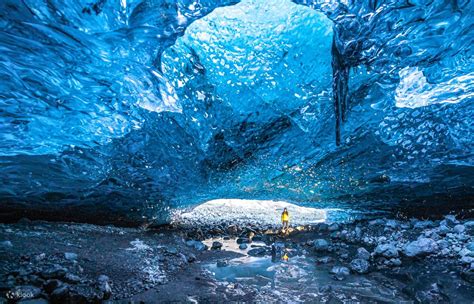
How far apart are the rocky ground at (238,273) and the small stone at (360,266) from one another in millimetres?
16

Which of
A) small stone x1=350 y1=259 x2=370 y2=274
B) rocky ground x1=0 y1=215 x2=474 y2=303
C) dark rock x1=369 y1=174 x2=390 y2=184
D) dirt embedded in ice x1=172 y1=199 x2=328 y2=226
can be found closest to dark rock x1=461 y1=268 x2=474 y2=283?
rocky ground x1=0 y1=215 x2=474 y2=303

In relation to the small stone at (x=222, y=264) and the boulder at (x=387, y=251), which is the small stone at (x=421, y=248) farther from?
the small stone at (x=222, y=264)

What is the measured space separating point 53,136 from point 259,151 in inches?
166

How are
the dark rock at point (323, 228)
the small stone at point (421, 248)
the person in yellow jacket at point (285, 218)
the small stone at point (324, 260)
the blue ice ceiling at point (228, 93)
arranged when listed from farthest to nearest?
the person in yellow jacket at point (285, 218), the dark rock at point (323, 228), the small stone at point (324, 260), the small stone at point (421, 248), the blue ice ceiling at point (228, 93)

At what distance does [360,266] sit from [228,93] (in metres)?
3.68

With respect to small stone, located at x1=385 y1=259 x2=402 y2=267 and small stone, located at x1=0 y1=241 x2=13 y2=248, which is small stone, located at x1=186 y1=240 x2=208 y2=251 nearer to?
small stone, located at x1=0 y1=241 x2=13 y2=248

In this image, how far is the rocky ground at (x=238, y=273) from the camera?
10.8 feet

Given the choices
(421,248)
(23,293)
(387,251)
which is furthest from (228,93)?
(421,248)

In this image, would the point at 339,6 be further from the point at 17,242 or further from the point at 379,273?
the point at 17,242

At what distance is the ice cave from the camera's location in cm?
304

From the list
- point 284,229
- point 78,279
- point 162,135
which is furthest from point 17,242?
point 284,229

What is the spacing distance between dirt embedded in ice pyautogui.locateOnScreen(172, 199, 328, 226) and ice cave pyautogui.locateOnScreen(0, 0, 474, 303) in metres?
3.13

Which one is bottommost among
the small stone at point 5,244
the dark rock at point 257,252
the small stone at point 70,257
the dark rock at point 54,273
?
the dark rock at point 257,252

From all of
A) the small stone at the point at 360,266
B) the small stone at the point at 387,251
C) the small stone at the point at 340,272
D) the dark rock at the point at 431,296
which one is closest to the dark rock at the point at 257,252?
the small stone at the point at 340,272
